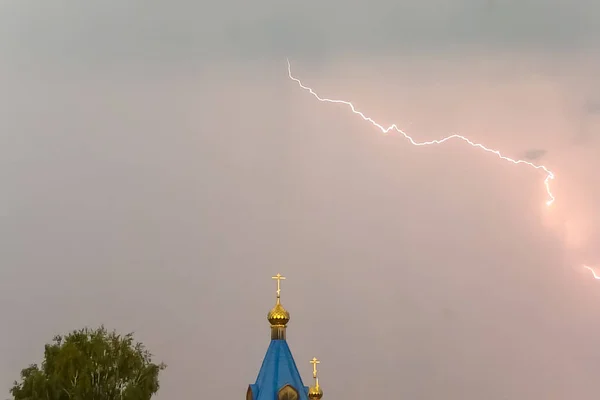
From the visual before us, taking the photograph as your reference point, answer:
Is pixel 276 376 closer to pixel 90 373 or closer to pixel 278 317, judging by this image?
pixel 278 317

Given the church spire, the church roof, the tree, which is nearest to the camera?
the tree

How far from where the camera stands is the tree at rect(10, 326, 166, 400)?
13.0m

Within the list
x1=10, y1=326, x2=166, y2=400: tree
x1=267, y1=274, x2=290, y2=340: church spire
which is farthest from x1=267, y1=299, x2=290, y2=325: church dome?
x1=10, y1=326, x2=166, y2=400: tree

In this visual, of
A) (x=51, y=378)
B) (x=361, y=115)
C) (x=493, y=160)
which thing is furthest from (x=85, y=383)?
(x=493, y=160)

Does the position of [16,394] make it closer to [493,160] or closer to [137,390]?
[137,390]

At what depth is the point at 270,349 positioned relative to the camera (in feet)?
49.8

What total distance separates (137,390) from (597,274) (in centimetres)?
1194

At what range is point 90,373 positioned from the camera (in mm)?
13344

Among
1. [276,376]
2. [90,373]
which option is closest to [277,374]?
[276,376]

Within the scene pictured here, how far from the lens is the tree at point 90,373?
510 inches

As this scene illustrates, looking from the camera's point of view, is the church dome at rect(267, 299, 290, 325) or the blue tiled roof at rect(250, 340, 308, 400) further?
the church dome at rect(267, 299, 290, 325)

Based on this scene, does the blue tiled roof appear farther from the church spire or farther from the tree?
the tree

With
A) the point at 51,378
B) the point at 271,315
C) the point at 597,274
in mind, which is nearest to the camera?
the point at 51,378

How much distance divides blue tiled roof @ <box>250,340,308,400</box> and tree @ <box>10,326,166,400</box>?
2.25m
